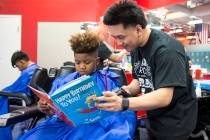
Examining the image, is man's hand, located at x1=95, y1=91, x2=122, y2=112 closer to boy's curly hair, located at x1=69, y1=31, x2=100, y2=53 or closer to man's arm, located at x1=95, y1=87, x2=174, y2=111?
man's arm, located at x1=95, y1=87, x2=174, y2=111

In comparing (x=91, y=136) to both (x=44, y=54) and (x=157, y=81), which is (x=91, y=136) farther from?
(x=44, y=54)

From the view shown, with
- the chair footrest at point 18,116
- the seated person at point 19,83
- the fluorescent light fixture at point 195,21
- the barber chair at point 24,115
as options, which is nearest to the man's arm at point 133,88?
the barber chair at point 24,115

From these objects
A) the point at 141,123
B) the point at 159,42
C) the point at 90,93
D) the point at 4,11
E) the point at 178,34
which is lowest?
the point at 141,123

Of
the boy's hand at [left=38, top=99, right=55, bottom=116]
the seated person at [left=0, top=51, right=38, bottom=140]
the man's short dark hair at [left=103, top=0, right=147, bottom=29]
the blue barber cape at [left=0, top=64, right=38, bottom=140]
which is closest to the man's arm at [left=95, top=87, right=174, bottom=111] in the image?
the man's short dark hair at [left=103, top=0, right=147, bottom=29]

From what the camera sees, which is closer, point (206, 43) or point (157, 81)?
point (157, 81)

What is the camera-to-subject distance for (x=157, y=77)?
1553 mm

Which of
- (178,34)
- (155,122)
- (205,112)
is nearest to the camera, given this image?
(155,122)

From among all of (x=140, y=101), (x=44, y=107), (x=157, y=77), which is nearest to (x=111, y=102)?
(x=140, y=101)

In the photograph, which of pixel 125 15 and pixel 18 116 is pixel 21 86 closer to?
pixel 18 116

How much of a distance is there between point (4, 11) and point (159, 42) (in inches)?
264

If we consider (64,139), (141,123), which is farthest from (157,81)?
(141,123)

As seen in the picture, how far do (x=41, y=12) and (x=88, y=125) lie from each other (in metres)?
6.27

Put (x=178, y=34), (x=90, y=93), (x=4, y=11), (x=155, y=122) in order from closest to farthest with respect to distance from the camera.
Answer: (x=90, y=93) < (x=155, y=122) < (x=178, y=34) < (x=4, y=11)

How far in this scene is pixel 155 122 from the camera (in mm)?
1734
